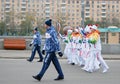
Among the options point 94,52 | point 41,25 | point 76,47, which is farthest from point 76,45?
point 41,25

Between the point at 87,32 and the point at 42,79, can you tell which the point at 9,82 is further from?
the point at 87,32

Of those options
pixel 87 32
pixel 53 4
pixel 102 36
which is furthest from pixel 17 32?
pixel 87 32

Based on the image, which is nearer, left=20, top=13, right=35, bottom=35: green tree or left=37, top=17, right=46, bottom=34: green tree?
left=37, top=17, right=46, bottom=34: green tree

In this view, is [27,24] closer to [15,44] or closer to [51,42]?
[15,44]

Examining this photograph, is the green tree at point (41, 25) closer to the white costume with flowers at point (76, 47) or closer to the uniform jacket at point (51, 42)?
the white costume with flowers at point (76, 47)

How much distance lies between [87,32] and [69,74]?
2385mm

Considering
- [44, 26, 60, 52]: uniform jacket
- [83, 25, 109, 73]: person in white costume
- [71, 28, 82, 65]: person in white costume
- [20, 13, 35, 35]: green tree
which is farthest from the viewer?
[20, 13, 35, 35]: green tree

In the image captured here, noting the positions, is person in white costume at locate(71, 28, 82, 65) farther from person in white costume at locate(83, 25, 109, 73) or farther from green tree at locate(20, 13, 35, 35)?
green tree at locate(20, 13, 35, 35)

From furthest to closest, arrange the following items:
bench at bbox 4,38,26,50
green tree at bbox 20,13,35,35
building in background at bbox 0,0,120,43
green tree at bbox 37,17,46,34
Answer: building in background at bbox 0,0,120,43 → green tree at bbox 20,13,35,35 → green tree at bbox 37,17,46,34 → bench at bbox 4,38,26,50

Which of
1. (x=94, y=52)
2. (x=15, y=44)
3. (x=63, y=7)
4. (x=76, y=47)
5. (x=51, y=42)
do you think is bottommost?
(x=15, y=44)

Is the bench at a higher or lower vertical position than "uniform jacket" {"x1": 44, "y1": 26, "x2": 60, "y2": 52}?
lower

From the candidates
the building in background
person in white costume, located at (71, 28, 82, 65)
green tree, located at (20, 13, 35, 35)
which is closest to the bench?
person in white costume, located at (71, 28, 82, 65)

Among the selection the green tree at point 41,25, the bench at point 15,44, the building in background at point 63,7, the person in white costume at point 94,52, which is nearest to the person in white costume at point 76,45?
the person in white costume at point 94,52

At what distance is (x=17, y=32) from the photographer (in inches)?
2977
